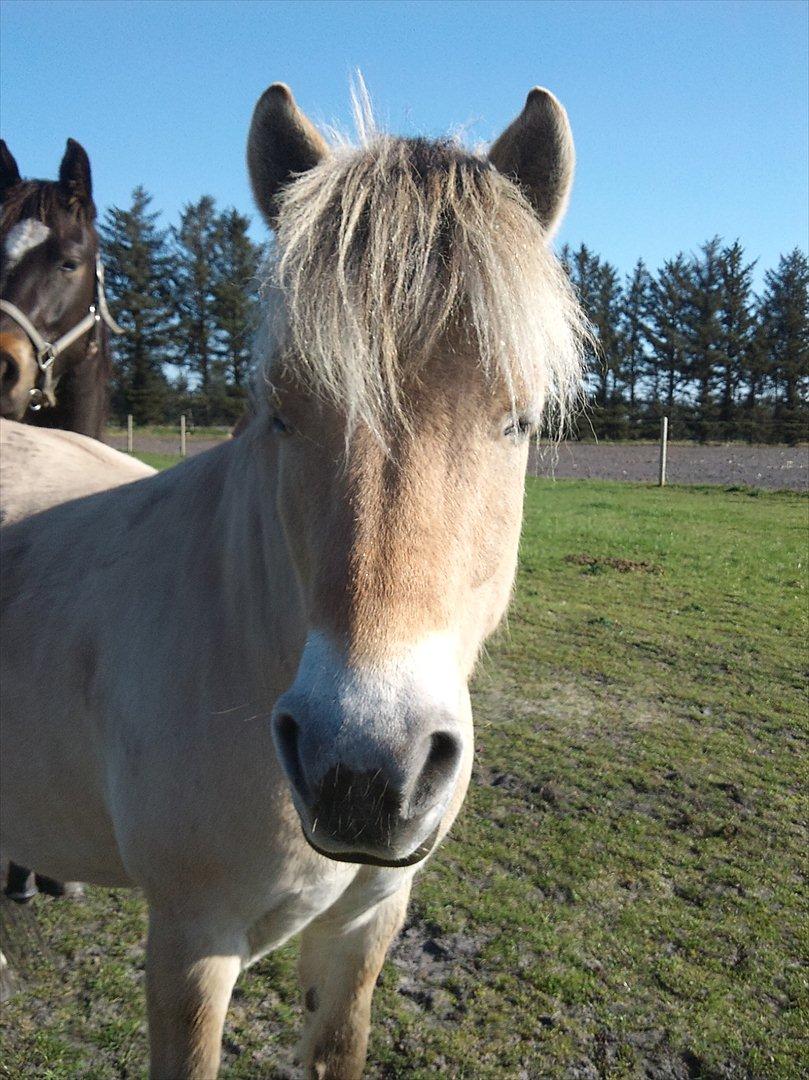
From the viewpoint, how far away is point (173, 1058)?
1.82 meters

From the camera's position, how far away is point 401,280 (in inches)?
58.6

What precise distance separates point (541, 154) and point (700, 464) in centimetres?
2176

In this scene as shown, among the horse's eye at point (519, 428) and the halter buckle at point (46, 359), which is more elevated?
the halter buckle at point (46, 359)

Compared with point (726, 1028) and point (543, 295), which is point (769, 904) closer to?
point (726, 1028)

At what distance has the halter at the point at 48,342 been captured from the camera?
3.87 metres

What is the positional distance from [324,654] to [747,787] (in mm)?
3801

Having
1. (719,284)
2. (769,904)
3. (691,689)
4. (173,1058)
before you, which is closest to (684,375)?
(719,284)

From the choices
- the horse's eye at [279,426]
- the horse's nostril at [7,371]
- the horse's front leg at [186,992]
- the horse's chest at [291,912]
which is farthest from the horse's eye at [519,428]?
the horse's nostril at [7,371]

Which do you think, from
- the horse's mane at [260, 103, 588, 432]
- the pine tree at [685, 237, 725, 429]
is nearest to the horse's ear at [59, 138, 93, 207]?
the horse's mane at [260, 103, 588, 432]

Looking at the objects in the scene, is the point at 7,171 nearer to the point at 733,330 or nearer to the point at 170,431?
the point at 733,330

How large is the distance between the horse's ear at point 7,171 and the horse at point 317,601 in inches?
121

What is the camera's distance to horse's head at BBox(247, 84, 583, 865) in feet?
4.09

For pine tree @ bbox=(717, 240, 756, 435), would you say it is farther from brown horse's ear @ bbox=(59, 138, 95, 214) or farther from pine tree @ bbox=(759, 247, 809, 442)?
brown horse's ear @ bbox=(59, 138, 95, 214)

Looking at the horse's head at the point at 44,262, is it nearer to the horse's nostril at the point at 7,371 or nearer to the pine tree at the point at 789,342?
the horse's nostril at the point at 7,371
